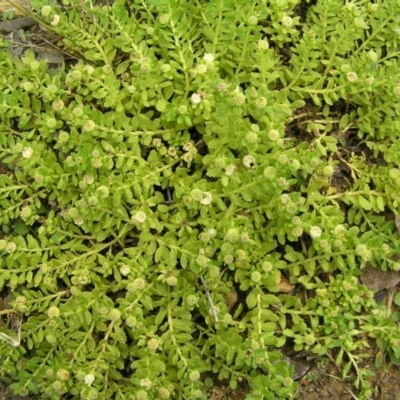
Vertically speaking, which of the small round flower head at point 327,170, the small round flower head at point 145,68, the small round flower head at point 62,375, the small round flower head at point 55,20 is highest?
the small round flower head at point 145,68

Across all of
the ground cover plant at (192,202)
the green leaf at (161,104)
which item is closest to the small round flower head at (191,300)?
the ground cover plant at (192,202)

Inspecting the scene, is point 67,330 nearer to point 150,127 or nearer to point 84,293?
point 84,293

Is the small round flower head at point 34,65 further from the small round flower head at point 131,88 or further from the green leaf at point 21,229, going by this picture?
the green leaf at point 21,229

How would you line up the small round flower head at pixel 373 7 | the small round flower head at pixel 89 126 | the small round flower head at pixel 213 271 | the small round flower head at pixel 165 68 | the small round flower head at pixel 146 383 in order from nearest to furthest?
the small round flower head at pixel 146 383, the small round flower head at pixel 213 271, the small round flower head at pixel 89 126, the small round flower head at pixel 165 68, the small round flower head at pixel 373 7

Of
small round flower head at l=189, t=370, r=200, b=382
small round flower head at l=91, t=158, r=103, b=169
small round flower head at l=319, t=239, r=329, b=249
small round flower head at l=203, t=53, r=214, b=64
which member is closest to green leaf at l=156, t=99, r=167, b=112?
small round flower head at l=203, t=53, r=214, b=64

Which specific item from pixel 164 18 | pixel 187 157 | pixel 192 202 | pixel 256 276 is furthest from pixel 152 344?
pixel 164 18

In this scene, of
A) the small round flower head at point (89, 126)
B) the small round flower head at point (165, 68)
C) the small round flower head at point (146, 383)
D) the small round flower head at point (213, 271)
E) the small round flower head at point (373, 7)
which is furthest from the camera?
the small round flower head at point (373, 7)

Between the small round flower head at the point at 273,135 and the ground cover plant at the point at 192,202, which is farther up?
the small round flower head at the point at 273,135

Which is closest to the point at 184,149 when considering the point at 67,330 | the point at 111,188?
the point at 111,188

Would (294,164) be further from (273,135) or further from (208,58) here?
(208,58)
